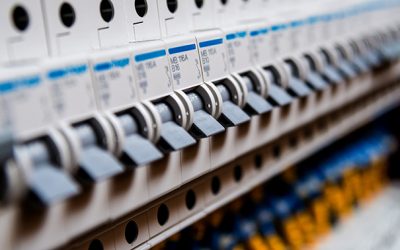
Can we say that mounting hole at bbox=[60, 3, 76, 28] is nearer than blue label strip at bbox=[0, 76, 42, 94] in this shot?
No

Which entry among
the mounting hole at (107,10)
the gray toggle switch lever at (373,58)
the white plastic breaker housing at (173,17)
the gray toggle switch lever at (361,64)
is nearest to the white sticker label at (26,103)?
the mounting hole at (107,10)

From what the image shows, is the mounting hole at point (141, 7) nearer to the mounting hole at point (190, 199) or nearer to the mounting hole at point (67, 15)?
the mounting hole at point (67, 15)

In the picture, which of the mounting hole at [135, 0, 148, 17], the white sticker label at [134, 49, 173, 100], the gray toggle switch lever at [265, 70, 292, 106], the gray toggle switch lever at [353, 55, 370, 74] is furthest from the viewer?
the gray toggle switch lever at [353, 55, 370, 74]

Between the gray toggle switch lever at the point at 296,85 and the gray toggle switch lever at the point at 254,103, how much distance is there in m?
0.16

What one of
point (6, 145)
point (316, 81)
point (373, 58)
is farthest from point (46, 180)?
point (373, 58)

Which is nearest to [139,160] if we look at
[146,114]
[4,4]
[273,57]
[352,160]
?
[146,114]

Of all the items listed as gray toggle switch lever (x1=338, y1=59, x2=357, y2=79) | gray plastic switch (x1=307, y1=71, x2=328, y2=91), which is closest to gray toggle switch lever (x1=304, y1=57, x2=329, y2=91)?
gray plastic switch (x1=307, y1=71, x2=328, y2=91)

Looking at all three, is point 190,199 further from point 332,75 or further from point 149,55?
point 332,75

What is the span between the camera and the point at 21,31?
724 mm

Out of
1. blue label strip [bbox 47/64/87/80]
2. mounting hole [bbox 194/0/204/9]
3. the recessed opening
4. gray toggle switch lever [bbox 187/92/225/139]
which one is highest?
mounting hole [bbox 194/0/204/9]

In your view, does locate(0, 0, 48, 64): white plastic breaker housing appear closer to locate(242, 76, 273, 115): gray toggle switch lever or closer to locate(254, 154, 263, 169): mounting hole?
locate(242, 76, 273, 115): gray toggle switch lever

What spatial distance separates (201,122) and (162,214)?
0.21 m

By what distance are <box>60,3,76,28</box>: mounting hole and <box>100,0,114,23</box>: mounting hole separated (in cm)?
7

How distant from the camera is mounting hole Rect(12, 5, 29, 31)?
0.72m
